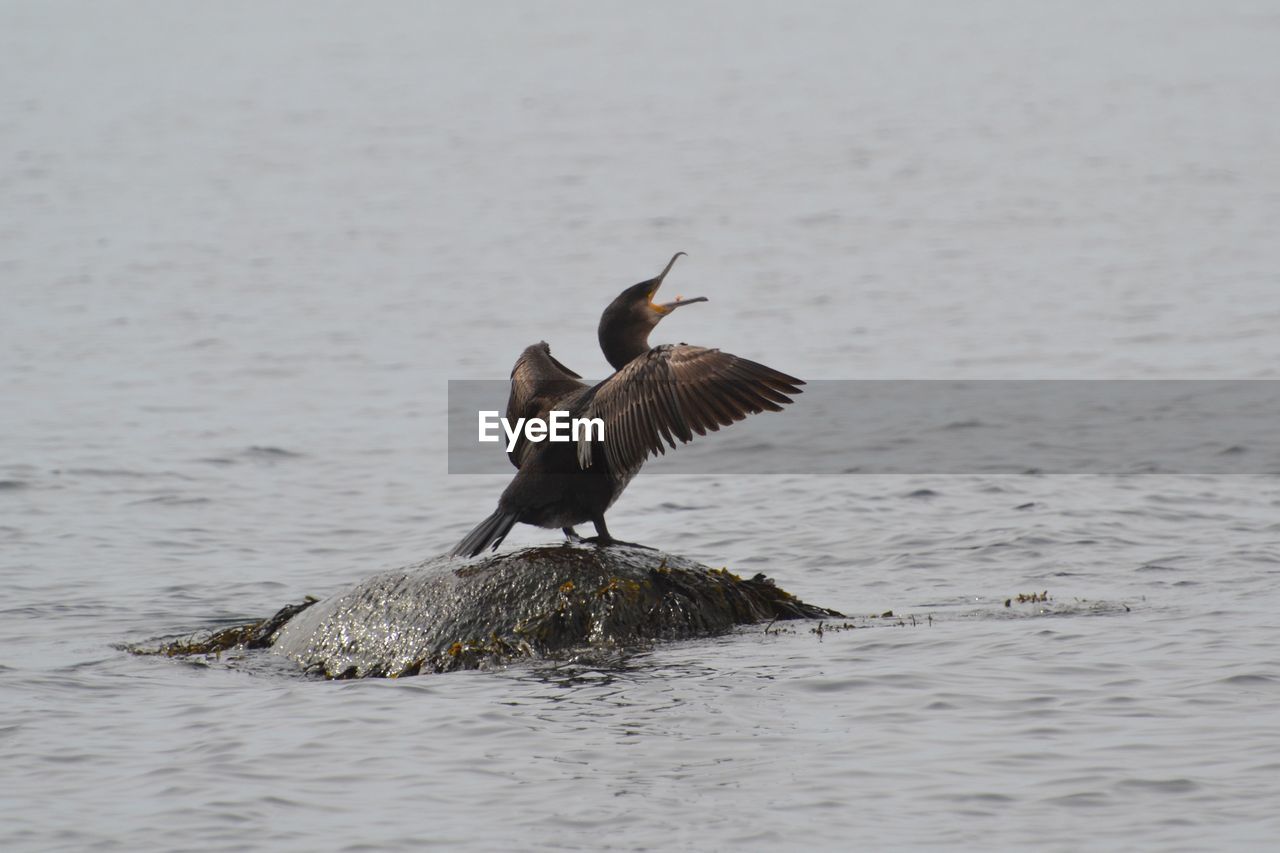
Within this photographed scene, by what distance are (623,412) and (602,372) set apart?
8175 millimetres

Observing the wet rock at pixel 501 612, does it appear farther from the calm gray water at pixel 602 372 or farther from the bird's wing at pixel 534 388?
the bird's wing at pixel 534 388

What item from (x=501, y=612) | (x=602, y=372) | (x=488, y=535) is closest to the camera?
(x=501, y=612)

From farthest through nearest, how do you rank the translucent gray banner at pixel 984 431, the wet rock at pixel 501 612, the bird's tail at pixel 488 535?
the translucent gray banner at pixel 984 431
the bird's tail at pixel 488 535
the wet rock at pixel 501 612

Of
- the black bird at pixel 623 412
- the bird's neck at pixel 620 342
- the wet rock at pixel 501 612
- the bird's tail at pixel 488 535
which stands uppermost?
the bird's neck at pixel 620 342

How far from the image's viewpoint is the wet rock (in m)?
7.10

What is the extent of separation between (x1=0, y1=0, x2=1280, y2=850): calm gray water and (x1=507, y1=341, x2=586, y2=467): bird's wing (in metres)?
1.27

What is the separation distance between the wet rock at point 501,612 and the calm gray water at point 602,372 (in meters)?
0.21

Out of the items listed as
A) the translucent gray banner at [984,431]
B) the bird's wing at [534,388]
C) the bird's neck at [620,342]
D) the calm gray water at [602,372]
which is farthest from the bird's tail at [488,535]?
the translucent gray banner at [984,431]

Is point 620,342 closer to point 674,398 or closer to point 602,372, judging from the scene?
point 674,398

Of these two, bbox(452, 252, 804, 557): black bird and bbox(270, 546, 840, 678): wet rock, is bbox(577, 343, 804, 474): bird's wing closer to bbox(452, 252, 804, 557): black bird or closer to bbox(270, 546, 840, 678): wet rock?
bbox(452, 252, 804, 557): black bird

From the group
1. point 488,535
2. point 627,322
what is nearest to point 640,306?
point 627,322

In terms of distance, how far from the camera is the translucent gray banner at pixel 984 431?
40.8ft

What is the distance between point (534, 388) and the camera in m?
7.85

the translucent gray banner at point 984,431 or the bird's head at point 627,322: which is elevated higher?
the bird's head at point 627,322
